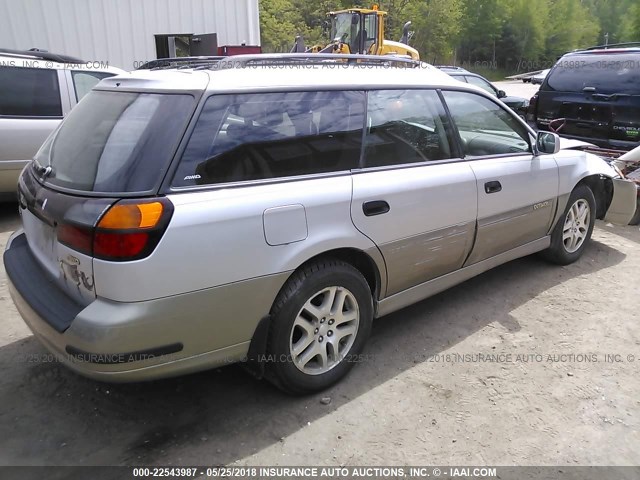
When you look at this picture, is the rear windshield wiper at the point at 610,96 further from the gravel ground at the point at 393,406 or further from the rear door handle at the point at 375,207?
the rear door handle at the point at 375,207

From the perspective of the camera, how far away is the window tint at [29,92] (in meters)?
5.58

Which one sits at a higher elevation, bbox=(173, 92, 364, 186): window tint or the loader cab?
the loader cab

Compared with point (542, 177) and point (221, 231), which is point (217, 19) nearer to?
point (542, 177)

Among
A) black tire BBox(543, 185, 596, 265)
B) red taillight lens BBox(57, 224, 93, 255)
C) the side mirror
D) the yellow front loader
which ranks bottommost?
black tire BBox(543, 185, 596, 265)

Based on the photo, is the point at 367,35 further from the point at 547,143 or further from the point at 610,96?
the point at 547,143

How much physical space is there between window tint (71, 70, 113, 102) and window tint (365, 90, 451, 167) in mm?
4259

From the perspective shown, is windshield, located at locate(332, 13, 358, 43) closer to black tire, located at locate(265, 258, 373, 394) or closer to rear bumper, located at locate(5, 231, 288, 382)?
black tire, located at locate(265, 258, 373, 394)

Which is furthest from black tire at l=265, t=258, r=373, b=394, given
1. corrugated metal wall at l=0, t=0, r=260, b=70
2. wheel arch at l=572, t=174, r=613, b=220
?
corrugated metal wall at l=0, t=0, r=260, b=70

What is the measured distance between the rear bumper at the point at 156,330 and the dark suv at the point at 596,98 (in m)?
5.94

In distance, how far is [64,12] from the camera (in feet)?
36.7

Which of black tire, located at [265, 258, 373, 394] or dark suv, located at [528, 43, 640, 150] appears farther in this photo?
dark suv, located at [528, 43, 640, 150]

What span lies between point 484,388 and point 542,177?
1.88 metres

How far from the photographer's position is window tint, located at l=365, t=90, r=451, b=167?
300 cm

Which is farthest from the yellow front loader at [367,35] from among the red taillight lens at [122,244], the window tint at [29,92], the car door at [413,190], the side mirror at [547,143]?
the red taillight lens at [122,244]
